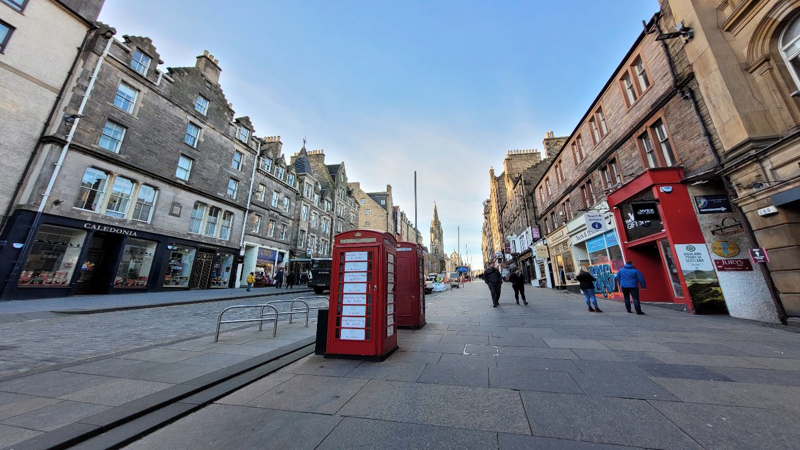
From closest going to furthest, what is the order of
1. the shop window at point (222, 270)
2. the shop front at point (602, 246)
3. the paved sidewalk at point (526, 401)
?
the paved sidewalk at point (526, 401), the shop front at point (602, 246), the shop window at point (222, 270)

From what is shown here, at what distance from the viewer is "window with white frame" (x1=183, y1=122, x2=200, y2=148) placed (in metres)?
19.9

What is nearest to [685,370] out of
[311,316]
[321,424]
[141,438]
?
[321,424]

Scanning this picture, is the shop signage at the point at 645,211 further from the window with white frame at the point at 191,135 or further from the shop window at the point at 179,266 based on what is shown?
the window with white frame at the point at 191,135

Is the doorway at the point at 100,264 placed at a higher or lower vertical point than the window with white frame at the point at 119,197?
lower

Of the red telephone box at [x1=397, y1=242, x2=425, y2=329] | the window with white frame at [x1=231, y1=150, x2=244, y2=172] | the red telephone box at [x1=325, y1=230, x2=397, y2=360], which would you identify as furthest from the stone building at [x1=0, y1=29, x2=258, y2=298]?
the red telephone box at [x1=397, y1=242, x2=425, y2=329]

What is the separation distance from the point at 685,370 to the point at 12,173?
22.4 meters

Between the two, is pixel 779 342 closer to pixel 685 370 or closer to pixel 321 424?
pixel 685 370

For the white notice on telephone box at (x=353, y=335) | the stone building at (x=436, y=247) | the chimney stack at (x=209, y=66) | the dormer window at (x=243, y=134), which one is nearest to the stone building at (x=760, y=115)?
the white notice on telephone box at (x=353, y=335)

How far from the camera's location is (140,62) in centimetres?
1702

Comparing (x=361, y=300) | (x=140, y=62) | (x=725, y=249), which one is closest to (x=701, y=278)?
(x=725, y=249)

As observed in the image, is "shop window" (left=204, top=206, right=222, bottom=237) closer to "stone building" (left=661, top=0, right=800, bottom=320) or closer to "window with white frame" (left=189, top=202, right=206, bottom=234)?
"window with white frame" (left=189, top=202, right=206, bottom=234)

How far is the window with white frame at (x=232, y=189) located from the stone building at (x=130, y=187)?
0.29 ft

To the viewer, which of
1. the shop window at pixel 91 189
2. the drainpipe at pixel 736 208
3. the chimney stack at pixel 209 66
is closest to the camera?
the drainpipe at pixel 736 208

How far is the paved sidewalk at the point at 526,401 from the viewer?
2402 mm
